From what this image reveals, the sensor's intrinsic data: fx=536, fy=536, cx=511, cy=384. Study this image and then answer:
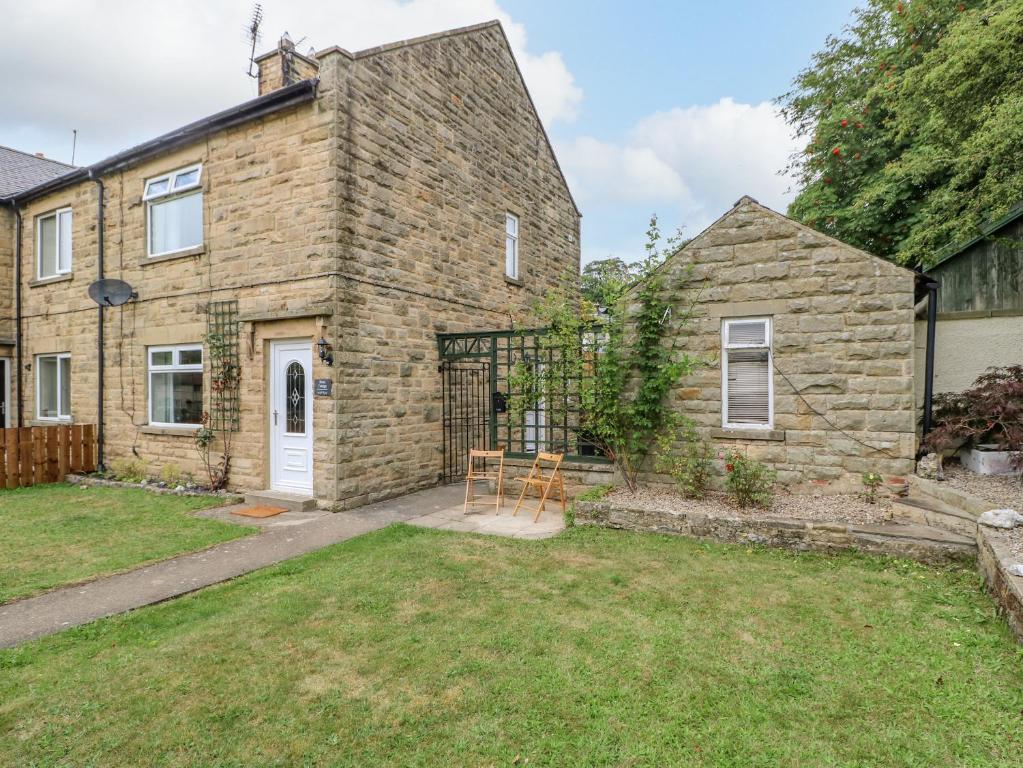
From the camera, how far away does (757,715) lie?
2850 millimetres

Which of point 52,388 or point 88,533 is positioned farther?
point 52,388

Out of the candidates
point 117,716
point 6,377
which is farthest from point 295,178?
point 6,377

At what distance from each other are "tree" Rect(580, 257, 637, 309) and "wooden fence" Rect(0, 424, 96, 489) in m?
10.6

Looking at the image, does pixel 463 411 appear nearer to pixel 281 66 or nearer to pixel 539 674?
pixel 281 66

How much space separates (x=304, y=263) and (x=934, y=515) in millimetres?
8556

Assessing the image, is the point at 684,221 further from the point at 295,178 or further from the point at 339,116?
the point at 295,178

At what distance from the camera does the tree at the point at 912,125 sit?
695 cm

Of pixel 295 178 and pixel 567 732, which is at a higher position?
pixel 295 178

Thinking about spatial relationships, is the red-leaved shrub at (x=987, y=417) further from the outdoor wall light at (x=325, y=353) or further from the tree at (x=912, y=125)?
the outdoor wall light at (x=325, y=353)

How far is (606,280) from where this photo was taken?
26.9 ft

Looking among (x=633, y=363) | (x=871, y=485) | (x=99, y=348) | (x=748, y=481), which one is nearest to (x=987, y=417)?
(x=871, y=485)

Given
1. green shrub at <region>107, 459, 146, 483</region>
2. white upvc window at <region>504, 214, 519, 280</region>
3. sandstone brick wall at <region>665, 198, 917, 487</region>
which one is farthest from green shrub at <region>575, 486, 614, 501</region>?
green shrub at <region>107, 459, 146, 483</region>

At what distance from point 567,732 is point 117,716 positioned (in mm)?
2428

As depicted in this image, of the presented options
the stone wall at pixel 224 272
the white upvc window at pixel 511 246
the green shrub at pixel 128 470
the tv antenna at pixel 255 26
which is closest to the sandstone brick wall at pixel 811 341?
the stone wall at pixel 224 272
